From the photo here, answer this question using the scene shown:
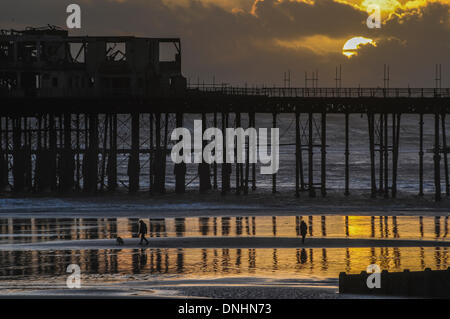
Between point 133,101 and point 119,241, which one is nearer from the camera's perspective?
point 119,241

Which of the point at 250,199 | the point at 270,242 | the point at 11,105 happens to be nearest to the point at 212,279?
the point at 270,242

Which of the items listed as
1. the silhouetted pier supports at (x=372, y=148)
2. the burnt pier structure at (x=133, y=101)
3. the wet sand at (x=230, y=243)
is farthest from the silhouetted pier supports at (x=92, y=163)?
the wet sand at (x=230, y=243)

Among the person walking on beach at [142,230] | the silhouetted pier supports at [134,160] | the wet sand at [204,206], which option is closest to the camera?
the person walking on beach at [142,230]

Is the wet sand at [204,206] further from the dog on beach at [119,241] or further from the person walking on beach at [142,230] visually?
the dog on beach at [119,241]

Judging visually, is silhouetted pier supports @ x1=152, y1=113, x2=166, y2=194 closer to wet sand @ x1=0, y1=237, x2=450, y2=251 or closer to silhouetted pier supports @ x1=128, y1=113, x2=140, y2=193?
silhouetted pier supports @ x1=128, y1=113, x2=140, y2=193

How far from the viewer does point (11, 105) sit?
248ft

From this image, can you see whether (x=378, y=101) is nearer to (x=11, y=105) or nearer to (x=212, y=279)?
(x=11, y=105)

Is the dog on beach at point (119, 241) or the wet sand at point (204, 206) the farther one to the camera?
the wet sand at point (204, 206)

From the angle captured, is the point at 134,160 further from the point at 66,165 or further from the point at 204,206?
the point at 204,206

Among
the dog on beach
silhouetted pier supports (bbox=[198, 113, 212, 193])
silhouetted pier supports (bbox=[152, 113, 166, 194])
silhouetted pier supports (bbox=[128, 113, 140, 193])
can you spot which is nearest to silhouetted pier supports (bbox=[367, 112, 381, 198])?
silhouetted pier supports (bbox=[198, 113, 212, 193])

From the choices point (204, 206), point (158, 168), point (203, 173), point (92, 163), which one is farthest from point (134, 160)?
point (204, 206)

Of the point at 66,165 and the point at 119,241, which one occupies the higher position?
the point at 66,165

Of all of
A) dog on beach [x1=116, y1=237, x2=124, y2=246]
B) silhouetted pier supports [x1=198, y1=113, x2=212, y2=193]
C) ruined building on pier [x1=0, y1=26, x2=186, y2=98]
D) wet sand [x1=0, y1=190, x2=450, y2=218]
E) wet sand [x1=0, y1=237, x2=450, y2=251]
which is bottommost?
wet sand [x1=0, y1=237, x2=450, y2=251]
